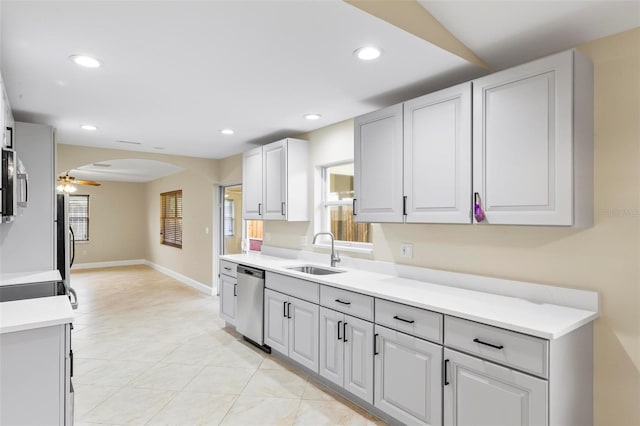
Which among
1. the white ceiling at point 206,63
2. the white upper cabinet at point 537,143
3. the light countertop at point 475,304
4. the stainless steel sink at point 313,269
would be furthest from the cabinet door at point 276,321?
the white upper cabinet at point 537,143

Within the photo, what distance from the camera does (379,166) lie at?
2.79 metres

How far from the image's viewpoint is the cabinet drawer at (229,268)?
13.6 feet

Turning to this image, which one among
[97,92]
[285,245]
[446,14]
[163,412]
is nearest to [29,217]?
[97,92]

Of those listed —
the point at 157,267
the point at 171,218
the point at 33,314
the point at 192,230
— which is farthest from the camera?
the point at 157,267

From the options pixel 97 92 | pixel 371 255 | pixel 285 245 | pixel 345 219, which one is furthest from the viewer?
pixel 285 245

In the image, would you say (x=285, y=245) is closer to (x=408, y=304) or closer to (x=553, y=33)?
(x=408, y=304)

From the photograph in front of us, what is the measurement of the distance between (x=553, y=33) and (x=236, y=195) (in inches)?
236

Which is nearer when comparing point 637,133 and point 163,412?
point 637,133

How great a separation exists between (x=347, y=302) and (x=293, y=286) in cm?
70

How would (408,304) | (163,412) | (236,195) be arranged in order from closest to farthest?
(408,304) < (163,412) < (236,195)

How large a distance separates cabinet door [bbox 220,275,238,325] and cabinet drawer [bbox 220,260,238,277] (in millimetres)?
48

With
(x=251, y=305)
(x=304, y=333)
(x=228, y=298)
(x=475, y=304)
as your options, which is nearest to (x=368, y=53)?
(x=475, y=304)

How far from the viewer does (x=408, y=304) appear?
219cm

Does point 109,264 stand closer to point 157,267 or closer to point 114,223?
point 114,223
